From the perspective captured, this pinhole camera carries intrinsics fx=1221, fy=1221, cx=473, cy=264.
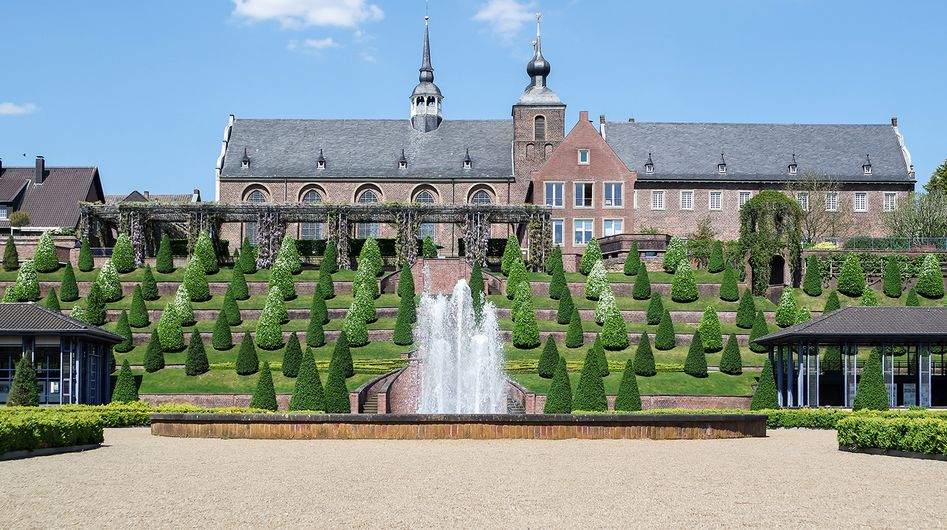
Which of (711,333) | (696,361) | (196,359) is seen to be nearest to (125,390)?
(196,359)

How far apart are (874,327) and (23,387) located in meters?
29.1

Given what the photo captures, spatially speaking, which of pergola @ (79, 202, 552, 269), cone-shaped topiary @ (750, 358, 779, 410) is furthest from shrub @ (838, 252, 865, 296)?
cone-shaped topiary @ (750, 358, 779, 410)

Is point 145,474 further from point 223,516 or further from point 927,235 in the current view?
point 927,235

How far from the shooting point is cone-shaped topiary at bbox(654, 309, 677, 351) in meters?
54.5

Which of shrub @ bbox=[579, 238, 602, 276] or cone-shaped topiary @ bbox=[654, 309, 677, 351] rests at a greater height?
shrub @ bbox=[579, 238, 602, 276]

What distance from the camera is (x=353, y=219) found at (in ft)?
240

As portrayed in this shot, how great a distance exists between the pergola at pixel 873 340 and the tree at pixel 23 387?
85.1 feet

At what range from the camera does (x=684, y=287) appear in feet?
205

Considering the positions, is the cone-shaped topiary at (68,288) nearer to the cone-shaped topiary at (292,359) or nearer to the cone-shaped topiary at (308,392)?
the cone-shaped topiary at (292,359)

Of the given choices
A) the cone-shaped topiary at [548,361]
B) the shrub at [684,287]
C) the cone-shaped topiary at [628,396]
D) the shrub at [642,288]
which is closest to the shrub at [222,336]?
the cone-shaped topiary at [548,361]

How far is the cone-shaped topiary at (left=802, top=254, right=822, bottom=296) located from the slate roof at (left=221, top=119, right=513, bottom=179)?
2648 cm

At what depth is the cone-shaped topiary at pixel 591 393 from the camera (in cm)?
4209

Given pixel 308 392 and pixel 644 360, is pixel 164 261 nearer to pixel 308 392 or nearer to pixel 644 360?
pixel 308 392

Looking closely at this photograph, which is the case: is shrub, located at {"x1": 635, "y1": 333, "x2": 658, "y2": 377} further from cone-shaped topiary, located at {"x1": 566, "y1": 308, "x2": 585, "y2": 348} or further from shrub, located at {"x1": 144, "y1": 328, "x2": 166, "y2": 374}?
shrub, located at {"x1": 144, "y1": 328, "x2": 166, "y2": 374}
